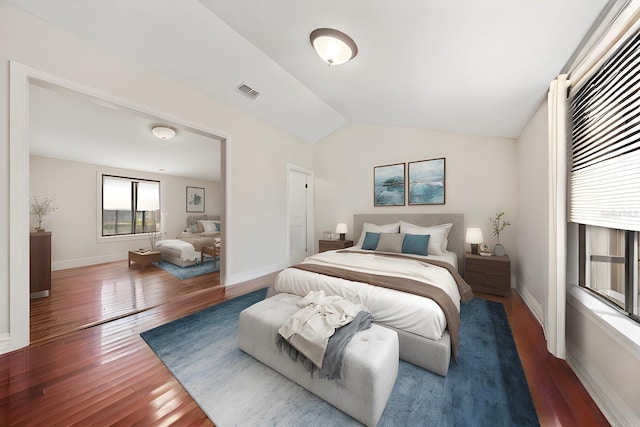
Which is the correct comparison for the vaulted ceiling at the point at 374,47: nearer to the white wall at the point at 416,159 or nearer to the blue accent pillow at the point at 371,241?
the white wall at the point at 416,159

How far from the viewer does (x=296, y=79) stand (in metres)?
3.33

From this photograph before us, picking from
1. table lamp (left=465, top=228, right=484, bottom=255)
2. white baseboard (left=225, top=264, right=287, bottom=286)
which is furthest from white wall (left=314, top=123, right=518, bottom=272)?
white baseboard (left=225, top=264, right=287, bottom=286)

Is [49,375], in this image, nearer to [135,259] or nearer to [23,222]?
[23,222]

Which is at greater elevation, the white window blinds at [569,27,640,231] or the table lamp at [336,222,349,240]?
the white window blinds at [569,27,640,231]

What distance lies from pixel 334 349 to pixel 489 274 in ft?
9.44

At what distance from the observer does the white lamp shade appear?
3353 mm

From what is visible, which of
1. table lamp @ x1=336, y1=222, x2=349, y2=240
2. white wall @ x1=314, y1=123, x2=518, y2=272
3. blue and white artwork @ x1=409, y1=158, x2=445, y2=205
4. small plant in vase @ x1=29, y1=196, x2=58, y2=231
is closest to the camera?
white wall @ x1=314, y1=123, x2=518, y2=272

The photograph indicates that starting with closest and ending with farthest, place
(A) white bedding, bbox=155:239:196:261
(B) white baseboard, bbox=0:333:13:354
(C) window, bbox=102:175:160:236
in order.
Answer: (B) white baseboard, bbox=0:333:13:354 < (A) white bedding, bbox=155:239:196:261 < (C) window, bbox=102:175:160:236

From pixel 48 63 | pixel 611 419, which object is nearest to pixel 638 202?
pixel 611 419

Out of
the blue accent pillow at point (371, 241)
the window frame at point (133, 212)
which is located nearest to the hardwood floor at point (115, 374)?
the blue accent pillow at point (371, 241)

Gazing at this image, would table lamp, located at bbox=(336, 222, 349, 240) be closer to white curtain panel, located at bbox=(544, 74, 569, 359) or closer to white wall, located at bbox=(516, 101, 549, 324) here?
white wall, located at bbox=(516, 101, 549, 324)

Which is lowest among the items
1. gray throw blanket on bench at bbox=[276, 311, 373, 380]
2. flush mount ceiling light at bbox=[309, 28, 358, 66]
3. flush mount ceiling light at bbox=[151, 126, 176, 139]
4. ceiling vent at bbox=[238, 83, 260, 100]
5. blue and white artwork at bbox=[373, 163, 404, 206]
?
gray throw blanket on bench at bbox=[276, 311, 373, 380]

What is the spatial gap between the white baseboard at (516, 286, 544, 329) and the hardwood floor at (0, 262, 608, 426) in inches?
3.4

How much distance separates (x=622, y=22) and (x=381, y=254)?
9.04 feet
